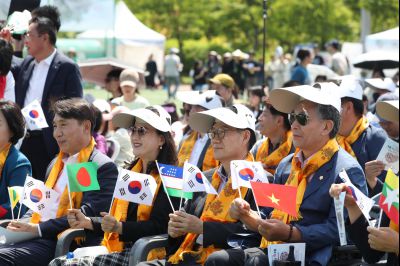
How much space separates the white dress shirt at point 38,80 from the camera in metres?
8.62

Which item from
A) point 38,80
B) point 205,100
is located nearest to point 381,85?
point 205,100

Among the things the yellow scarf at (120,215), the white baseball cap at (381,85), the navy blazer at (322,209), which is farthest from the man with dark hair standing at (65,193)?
the white baseball cap at (381,85)

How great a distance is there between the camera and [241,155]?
20.0ft

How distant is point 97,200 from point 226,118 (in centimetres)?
114

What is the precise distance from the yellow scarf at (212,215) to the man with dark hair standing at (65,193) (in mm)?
800

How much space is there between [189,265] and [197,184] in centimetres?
50

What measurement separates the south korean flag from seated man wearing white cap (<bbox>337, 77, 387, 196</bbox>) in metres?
1.82

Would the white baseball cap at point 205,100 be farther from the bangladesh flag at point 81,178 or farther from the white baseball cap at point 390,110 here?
the white baseball cap at point 390,110

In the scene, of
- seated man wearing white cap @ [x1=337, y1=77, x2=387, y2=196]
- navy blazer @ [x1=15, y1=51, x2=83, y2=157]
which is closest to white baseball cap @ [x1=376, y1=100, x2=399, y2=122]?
seated man wearing white cap @ [x1=337, y1=77, x2=387, y2=196]

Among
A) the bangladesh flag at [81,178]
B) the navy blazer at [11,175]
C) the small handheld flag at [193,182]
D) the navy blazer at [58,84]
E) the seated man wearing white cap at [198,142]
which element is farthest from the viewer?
the navy blazer at [58,84]

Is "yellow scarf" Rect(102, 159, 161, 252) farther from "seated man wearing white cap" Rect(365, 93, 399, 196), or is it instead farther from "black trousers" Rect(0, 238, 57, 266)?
"seated man wearing white cap" Rect(365, 93, 399, 196)

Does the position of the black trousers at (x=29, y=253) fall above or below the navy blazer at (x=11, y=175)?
below

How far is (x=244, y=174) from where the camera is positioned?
18.2ft

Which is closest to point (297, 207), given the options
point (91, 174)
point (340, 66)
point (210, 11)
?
Result: point (91, 174)
